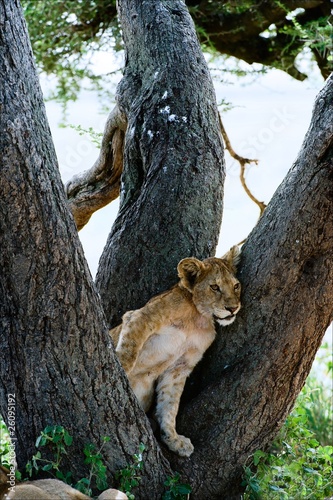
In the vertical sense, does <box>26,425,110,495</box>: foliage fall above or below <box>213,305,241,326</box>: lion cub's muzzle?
below

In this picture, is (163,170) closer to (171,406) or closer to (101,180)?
(171,406)

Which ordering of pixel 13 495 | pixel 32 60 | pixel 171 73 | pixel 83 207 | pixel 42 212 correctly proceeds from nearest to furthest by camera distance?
1. pixel 13 495
2. pixel 42 212
3. pixel 32 60
4. pixel 171 73
5. pixel 83 207

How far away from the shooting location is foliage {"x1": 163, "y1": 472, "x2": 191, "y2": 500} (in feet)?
12.3

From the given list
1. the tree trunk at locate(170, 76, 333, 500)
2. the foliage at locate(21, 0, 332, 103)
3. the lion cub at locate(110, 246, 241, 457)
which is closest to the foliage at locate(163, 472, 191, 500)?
the tree trunk at locate(170, 76, 333, 500)

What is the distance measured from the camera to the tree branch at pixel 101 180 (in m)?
5.91

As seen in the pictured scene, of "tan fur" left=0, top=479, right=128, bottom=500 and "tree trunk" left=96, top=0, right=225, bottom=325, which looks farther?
"tree trunk" left=96, top=0, right=225, bottom=325

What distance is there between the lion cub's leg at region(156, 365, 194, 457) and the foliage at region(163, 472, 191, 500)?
0.18m

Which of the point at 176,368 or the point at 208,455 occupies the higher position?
the point at 176,368

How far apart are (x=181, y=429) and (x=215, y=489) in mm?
338

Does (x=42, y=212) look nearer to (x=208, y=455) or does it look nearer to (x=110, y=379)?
(x=110, y=379)

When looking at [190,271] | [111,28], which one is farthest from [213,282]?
[111,28]

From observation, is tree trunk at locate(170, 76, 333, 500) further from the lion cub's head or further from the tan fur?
the tan fur

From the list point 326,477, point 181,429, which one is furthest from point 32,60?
point 326,477

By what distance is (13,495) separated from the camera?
3057 millimetres
